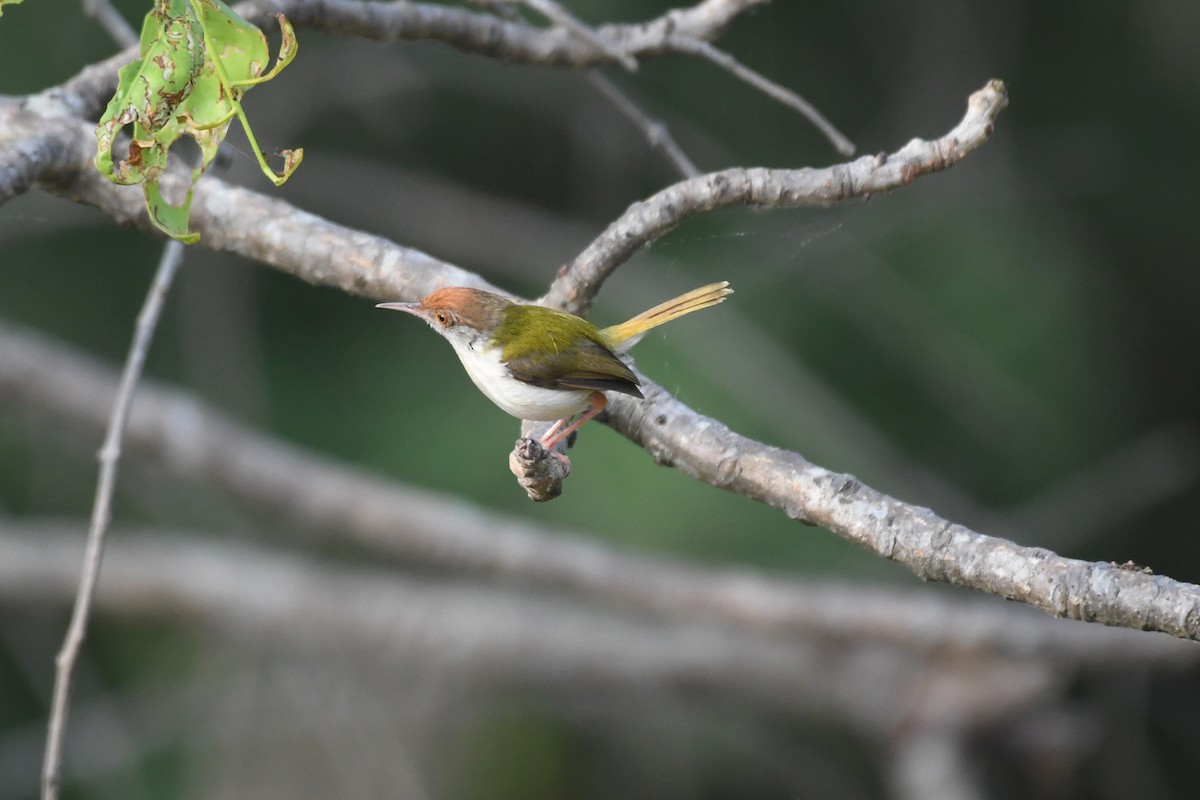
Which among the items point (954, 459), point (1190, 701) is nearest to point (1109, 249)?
point (954, 459)

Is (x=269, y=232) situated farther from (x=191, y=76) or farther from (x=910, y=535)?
(x=910, y=535)

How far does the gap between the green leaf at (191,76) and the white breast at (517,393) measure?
0.91 meters

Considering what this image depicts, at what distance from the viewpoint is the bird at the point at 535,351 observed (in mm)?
2344

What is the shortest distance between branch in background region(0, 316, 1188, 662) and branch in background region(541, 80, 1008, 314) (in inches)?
105

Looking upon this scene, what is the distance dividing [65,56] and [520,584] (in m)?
2.89

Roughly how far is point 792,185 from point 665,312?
0.84 m

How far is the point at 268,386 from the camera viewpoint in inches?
226

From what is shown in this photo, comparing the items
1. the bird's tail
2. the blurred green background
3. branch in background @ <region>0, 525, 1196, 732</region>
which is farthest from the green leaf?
branch in background @ <region>0, 525, 1196, 732</region>

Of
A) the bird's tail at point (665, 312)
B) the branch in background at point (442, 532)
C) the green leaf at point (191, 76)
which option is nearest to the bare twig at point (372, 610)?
the branch in background at point (442, 532)

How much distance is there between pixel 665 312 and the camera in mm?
2705

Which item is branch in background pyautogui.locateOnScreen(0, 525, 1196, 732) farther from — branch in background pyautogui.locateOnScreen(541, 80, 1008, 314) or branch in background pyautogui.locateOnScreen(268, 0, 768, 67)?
branch in background pyautogui.locateOnScreen(541, 80, 1008, 314)

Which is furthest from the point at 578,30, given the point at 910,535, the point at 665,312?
the point at 910,535

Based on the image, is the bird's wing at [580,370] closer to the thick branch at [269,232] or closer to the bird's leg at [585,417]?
the bird's leg at [585,417]

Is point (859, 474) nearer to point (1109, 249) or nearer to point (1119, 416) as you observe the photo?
point (1119, 416)
